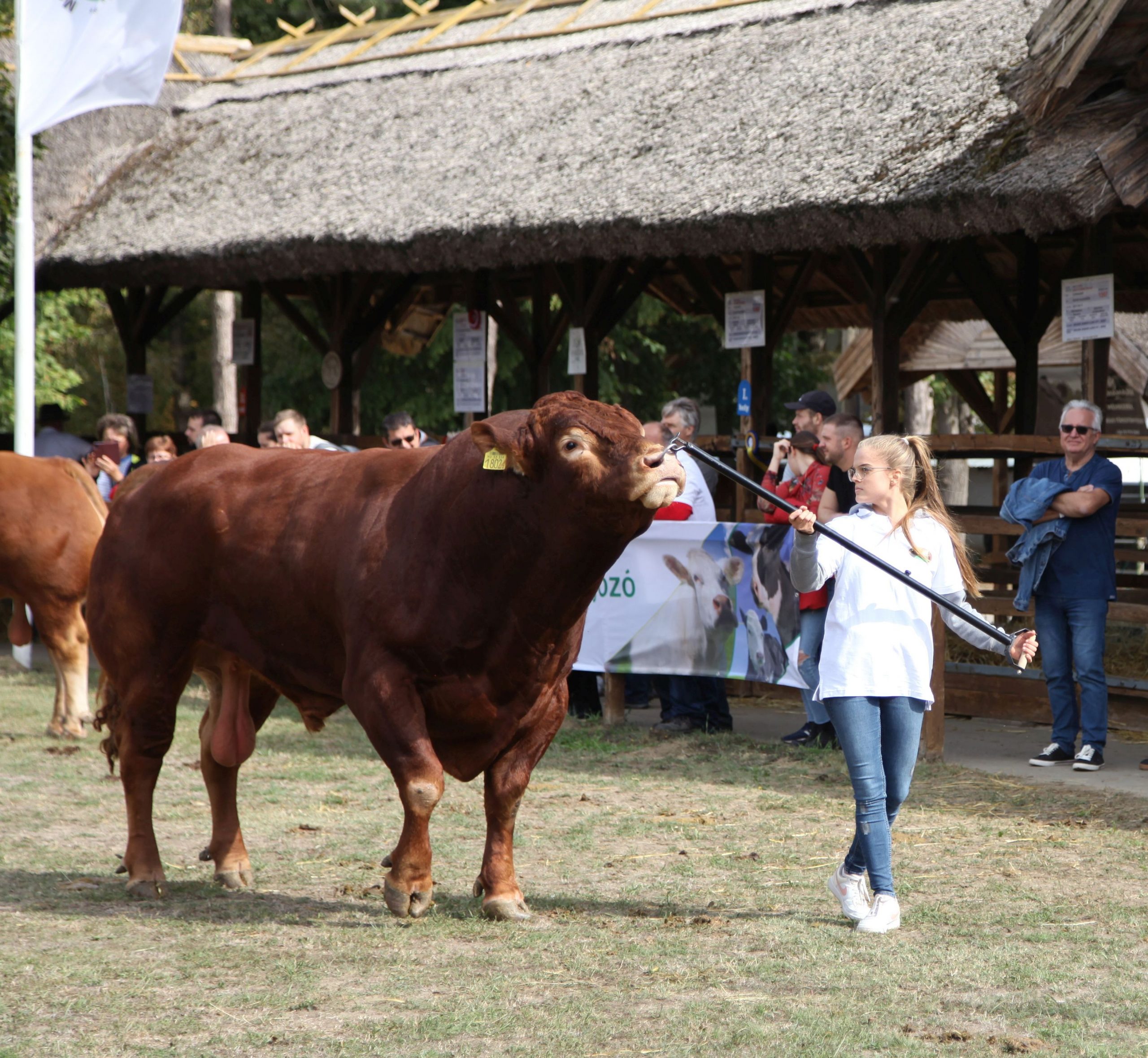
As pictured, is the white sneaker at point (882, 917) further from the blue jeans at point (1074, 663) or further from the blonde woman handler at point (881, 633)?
the blue jeans at point (1074, 663)

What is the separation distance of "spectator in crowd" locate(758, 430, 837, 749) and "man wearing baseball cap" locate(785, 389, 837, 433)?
0.42ft

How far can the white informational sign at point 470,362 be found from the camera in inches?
546

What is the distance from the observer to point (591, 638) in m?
9.70

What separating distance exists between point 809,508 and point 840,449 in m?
0.40

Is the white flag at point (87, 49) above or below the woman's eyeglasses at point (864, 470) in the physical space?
above

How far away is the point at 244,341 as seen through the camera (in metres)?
16.4

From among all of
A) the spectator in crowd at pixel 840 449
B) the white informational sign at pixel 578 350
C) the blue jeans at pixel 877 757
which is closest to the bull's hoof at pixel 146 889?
the blue jeans at pixel 877 757

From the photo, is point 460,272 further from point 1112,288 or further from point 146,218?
point 1112,288

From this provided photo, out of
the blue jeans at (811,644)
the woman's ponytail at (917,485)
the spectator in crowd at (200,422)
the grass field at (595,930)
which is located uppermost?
the spectator in crowd at (200,422)

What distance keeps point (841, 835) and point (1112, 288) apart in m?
4.50

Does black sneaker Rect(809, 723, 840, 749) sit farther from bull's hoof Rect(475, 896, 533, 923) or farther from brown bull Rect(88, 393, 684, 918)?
Result: bull's hoof Rect(475, 896, 533, 923)

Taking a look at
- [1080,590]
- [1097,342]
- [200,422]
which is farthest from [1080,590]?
[200,422]

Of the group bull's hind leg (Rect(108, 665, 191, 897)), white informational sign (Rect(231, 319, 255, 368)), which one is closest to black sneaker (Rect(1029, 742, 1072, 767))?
bull's hind leg (Rect(108, 665, 191, 897))

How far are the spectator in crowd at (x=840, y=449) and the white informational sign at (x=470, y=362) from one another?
559 centimetres
